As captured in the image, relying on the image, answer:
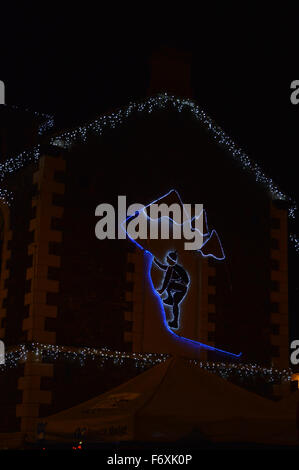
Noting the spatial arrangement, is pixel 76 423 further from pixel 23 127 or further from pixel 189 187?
pixel 23 127

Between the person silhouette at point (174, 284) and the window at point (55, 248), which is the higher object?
the window at point (55, 248)

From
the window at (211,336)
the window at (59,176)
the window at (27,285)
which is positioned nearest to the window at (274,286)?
the window at (211,336)

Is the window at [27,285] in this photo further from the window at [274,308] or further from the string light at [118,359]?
the window at [274,308]

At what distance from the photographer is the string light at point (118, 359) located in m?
15.4

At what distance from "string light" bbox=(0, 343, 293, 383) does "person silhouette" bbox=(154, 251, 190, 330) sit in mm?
928

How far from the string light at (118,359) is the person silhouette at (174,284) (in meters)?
0.93

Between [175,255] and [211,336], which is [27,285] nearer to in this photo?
[175,255]

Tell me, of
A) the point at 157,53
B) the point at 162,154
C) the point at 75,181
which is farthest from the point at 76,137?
the point at 157,53

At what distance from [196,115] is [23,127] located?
523 cm

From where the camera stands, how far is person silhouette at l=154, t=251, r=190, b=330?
16.8 m

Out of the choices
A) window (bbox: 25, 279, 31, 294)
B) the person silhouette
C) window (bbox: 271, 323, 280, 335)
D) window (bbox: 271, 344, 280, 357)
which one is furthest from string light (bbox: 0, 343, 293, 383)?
window (bbox: 25, 279, 31, 294)

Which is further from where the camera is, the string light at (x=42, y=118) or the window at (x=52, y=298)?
the string light at (x=42, y=118)

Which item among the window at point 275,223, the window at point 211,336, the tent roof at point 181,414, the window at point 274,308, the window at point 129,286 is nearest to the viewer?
the tent roof at point 181,414

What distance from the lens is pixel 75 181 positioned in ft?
54.4
